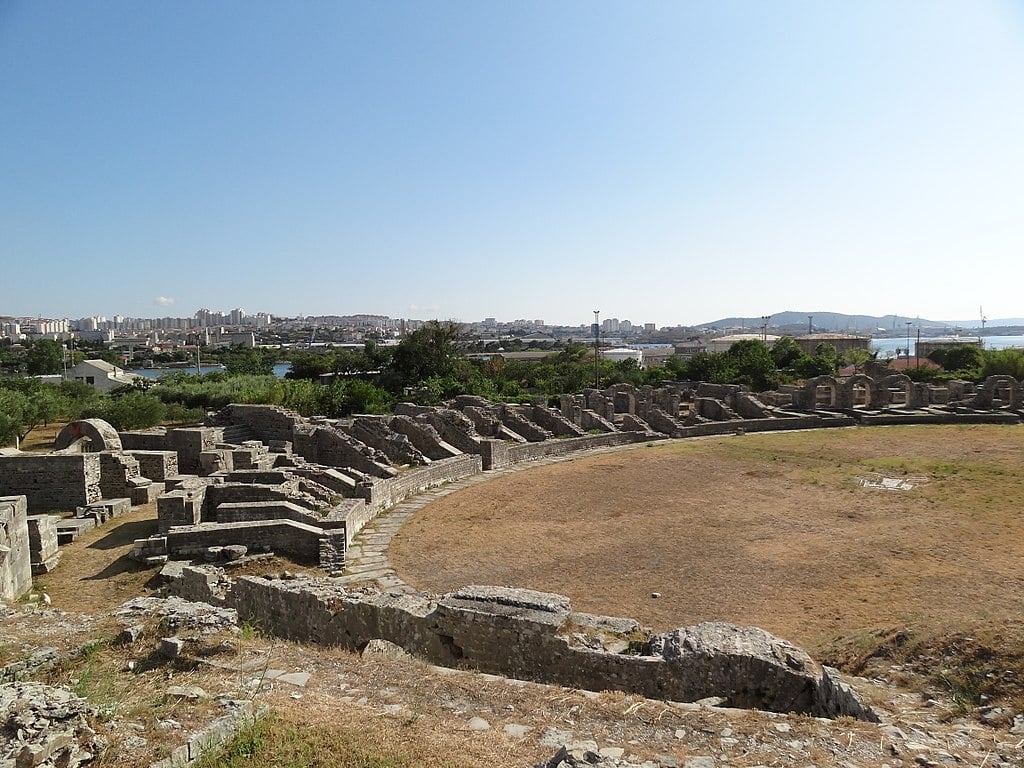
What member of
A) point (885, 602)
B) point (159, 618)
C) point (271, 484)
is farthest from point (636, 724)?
point (271, 484)

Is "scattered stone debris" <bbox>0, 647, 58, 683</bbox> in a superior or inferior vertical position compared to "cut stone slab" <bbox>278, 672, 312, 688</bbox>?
superior

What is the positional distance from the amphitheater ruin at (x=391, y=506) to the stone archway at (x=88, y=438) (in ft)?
0.21

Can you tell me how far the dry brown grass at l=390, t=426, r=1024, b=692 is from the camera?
1040 centimetres

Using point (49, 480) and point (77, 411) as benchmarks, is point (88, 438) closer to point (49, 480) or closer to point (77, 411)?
point (49, 480)

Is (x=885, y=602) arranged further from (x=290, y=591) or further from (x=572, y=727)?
(x=290, y=591)

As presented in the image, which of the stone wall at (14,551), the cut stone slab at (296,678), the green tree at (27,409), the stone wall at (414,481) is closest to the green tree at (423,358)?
the green tree at (27,409)

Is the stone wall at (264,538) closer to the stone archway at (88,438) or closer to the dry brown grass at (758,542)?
the dry brown grass at (758,542)

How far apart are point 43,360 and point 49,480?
67.5 meters

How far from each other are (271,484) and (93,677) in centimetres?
1059

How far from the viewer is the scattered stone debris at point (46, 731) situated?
4487mm

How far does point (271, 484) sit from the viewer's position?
16781 mm

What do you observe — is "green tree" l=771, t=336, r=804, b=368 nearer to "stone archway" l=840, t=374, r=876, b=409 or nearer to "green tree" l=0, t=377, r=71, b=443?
"stone archway" l=840, t=374, r=876, b=409

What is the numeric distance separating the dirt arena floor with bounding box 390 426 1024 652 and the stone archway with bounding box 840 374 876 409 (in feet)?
41.0

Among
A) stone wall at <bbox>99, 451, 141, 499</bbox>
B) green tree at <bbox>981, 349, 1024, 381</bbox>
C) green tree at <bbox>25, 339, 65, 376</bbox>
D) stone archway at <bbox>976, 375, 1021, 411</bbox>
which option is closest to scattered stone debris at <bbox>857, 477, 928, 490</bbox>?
stone wall at <bbox>99, 451, 141, 499</bbox>
